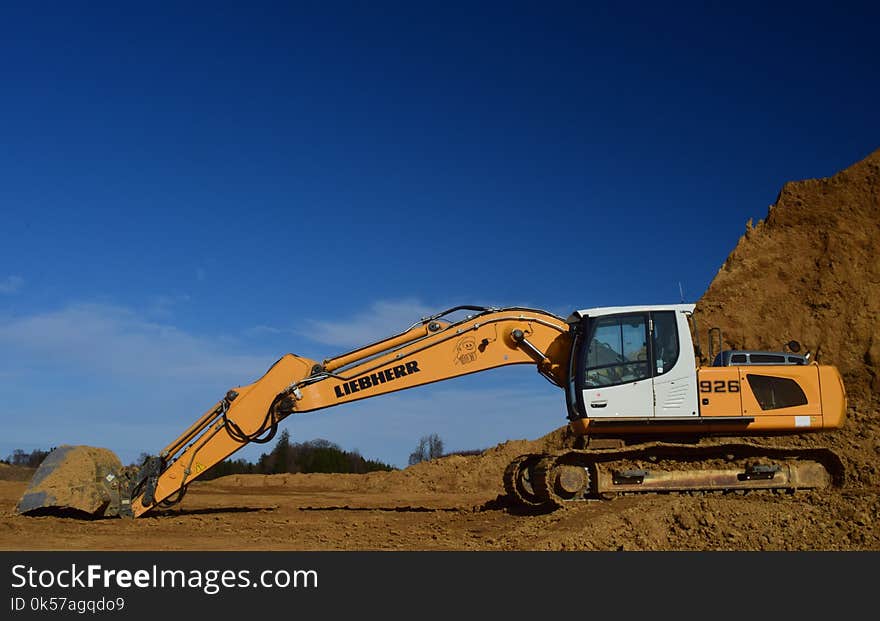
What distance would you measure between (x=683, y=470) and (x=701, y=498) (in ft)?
2.83

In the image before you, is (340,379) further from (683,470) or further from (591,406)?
(683,470)

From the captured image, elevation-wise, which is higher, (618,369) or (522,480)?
(618,369)

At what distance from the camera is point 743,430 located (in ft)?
39.4

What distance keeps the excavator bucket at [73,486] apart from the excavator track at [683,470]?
22.7ft

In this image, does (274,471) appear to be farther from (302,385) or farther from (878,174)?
(878,174)

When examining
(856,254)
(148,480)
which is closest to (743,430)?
(148,480)

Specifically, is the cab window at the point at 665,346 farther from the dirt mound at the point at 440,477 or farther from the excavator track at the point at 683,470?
the dirt mound at the point at 440,477

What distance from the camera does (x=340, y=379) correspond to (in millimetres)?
12789

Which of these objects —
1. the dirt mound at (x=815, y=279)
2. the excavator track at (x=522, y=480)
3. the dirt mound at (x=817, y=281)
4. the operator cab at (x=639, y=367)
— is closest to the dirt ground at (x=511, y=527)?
the excavator track at (x=522, y=480)

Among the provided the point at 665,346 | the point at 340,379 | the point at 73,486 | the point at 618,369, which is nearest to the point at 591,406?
the point at 618,369

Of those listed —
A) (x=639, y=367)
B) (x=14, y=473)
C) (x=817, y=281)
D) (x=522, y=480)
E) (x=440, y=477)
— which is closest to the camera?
(x=639, y=367)

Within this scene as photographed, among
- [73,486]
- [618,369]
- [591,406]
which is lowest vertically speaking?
[73,486]

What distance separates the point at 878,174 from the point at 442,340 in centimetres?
1793

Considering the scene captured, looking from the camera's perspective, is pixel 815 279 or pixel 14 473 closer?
pixel 815 279
